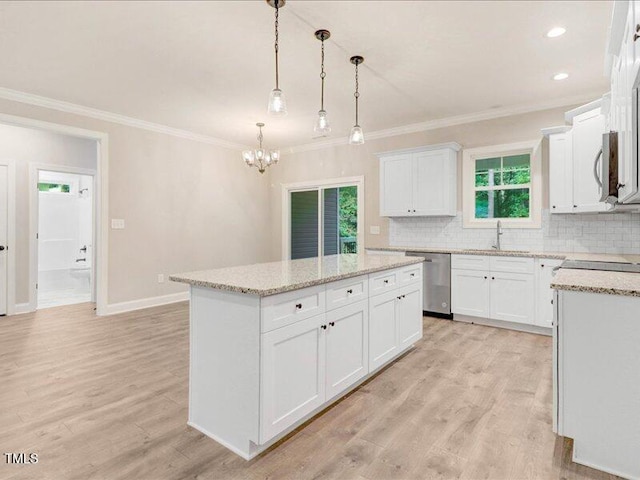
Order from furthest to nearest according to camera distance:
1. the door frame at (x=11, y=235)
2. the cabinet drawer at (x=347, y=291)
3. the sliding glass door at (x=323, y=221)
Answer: the sliding glass door at (x=323, y=221)
the door frame at (x=11, y=235)
the cabinet drawer at (x=347, y=291)

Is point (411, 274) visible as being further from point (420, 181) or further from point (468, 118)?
point (468, 118)

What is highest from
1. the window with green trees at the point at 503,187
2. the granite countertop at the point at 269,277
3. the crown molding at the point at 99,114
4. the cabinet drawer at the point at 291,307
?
the crown molding at the point at 99,114

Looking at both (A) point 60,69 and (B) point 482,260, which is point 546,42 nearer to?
(B) point 482,260

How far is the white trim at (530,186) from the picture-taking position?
4.38 meters

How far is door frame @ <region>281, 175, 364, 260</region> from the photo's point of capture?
595 centimetres

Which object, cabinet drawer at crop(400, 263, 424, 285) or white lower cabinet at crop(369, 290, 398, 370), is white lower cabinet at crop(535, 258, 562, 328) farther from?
white lower cabinet at crop(369, 290, 398, 370)

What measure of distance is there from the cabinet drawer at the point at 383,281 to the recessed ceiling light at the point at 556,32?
87.8 inches

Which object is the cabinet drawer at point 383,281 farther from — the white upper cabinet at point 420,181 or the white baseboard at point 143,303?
the white baseboard at point 143,303

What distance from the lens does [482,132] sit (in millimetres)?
4785

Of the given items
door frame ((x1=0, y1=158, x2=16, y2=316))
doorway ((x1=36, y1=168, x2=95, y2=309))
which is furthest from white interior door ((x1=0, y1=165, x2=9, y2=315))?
doorway ((x1=36, y1=168, x2=95, y2=309))

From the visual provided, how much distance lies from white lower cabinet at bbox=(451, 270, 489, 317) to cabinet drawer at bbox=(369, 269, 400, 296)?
1.80 meters

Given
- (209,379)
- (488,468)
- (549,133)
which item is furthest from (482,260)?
(209,379)

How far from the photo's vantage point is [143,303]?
16.9 feet

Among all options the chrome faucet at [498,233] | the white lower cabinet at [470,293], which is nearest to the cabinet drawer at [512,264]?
the white lower cabinet at [470,293]
